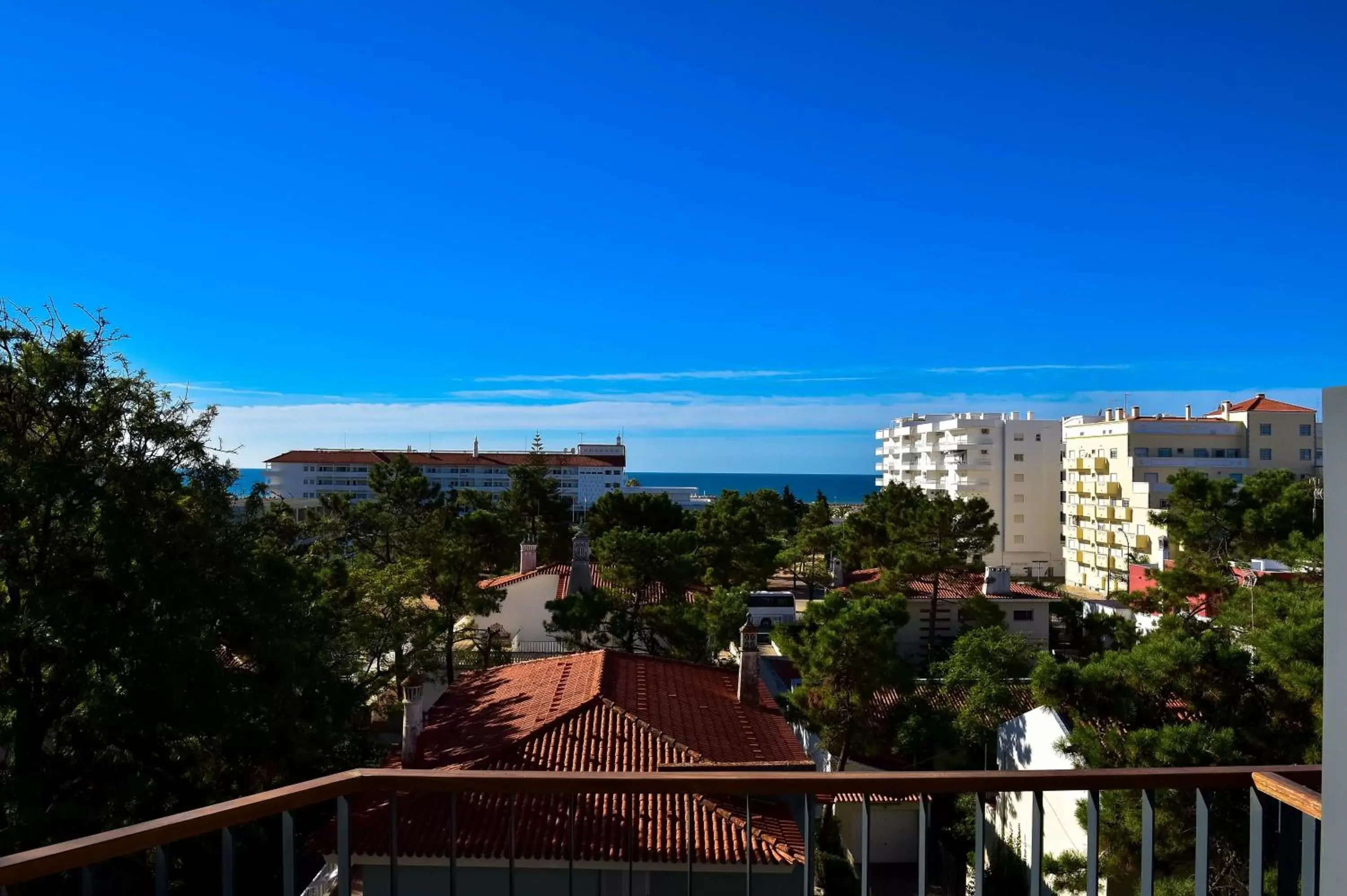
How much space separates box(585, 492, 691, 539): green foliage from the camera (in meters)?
34.5

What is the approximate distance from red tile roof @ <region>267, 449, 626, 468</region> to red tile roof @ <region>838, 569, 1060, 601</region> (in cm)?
6126

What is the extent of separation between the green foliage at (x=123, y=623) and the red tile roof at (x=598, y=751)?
1830 millimetres

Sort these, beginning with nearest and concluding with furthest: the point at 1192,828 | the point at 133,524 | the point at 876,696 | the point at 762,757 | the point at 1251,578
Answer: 1. the point at 1192,828
2. the point at 133,524
3. the point at 762,757
4. the point at 876,696
5. the point at 1251,578

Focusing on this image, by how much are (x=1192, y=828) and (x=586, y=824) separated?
5.51 m

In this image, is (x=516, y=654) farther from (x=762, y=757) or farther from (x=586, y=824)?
(x=586, y=824)

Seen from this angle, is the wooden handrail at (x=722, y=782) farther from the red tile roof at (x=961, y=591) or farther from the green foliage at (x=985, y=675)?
the red tile roof at (x=961, y=591)

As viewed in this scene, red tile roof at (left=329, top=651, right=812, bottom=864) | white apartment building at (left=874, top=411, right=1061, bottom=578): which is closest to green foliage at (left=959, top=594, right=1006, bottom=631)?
red tile roof at (left=329, top=651, right=812, bottom=864)

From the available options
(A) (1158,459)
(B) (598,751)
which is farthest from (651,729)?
(A) (1158,459)

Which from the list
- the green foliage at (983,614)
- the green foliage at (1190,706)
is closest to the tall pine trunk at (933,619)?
the green foliage at (983,614)

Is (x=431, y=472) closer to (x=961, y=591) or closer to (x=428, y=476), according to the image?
(x=428, y=476)

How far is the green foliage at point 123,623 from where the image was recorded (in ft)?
29.7

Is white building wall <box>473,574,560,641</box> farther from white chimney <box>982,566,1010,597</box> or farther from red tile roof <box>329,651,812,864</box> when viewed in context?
white chimney <box>982,566,1010,597</box>

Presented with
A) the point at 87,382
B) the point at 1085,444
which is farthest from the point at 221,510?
the point at 1085,444

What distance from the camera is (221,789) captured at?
9.60m
